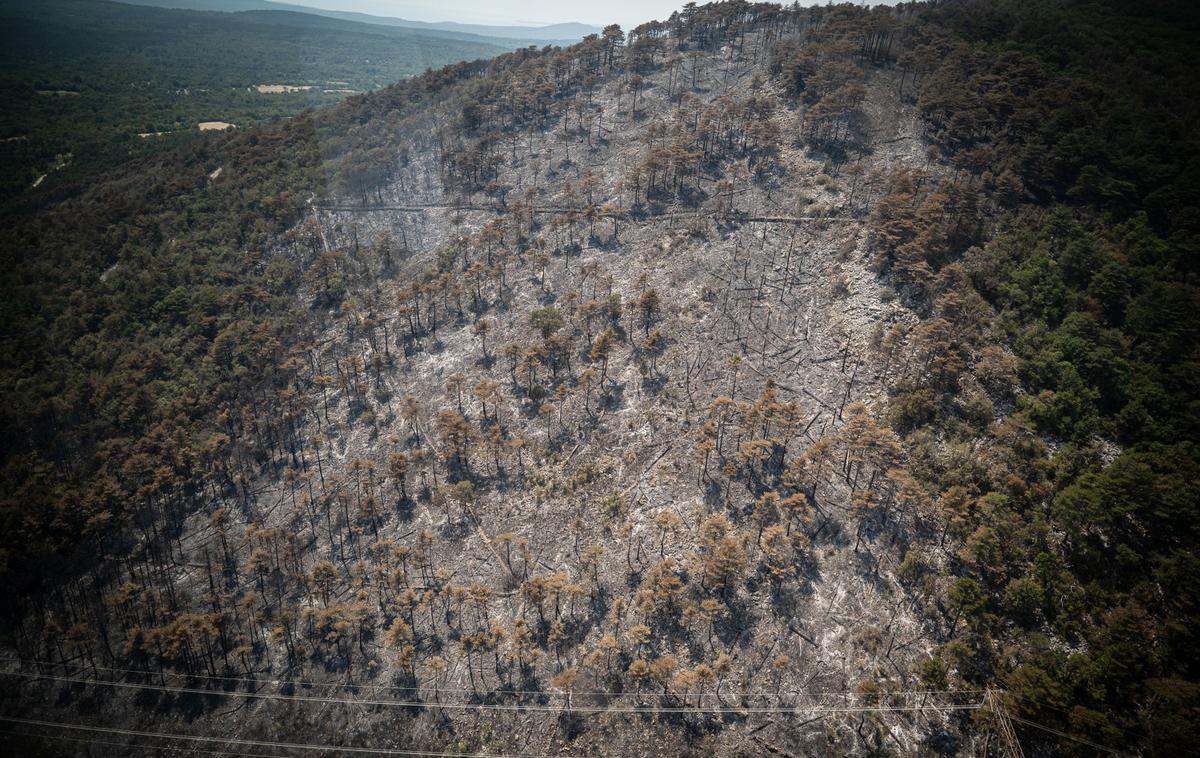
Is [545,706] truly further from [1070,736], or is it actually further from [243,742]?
[1070,736]

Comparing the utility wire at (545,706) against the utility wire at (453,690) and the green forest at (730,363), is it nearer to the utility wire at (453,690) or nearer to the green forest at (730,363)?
the utility wire at (453,690)

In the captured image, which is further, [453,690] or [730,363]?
[730,363]

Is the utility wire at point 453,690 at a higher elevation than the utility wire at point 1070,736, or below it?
below

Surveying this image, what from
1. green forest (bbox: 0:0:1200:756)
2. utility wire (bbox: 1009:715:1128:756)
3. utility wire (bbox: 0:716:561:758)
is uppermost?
green forest (bbox: 0:0:1200:756)

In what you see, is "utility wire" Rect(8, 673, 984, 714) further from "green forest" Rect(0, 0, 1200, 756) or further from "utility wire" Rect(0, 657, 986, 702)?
"green forest" Rect(0, 0, 1200, 756)

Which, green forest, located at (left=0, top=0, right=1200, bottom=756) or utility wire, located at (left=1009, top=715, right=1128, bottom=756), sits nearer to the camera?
utility wire, located at (left=1009, top=715, right=1128, bottom=756)

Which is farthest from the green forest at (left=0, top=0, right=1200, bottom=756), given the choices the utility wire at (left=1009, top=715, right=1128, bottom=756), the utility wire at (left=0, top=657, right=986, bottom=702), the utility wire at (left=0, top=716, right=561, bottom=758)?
the utility wire at (left=0, top=716, right=561, bottom=758)

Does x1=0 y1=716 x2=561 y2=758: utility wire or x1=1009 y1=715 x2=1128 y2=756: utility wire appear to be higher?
x1=1009 y1=715 x2=1128 y2=756: utility wire

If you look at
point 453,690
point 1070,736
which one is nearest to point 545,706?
point 453,690

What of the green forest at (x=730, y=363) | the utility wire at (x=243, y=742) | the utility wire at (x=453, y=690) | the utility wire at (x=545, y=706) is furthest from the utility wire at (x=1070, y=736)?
the utility wire at (x=243, y=742)
